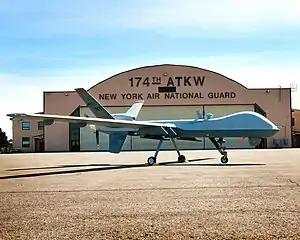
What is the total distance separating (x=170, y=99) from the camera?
68312 millimetres

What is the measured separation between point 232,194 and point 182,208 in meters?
2.19

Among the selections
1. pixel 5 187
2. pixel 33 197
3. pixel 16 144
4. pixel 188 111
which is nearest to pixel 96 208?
pixel 33 197

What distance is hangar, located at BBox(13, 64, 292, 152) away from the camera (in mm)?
68250

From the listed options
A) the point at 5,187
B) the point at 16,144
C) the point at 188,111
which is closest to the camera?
the point at 5,187

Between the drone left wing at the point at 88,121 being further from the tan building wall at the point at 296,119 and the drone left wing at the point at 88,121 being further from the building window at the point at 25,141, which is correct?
the tan building wall at the point at 296,119

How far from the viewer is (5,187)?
1319 centimetres

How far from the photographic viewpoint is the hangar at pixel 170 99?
224 ft

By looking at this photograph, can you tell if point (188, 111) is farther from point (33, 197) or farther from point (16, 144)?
point (33, 197)

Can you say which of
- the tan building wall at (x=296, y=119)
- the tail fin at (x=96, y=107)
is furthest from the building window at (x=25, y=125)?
the tail fin at (x=96, y=107)

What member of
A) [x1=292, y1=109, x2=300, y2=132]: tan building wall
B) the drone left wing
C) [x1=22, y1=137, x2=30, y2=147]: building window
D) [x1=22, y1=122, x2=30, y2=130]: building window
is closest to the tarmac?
the drone left wing

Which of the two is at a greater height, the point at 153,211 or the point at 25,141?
the point at 25,141

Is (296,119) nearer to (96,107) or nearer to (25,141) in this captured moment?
(25,141)

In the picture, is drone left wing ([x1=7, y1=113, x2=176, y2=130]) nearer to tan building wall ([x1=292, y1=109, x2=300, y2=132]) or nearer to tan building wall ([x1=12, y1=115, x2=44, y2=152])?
tan building wall ([x1=12, y1=115, x2=44, y2=152])

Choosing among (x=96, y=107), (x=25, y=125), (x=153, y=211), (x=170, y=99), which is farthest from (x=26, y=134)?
(x=153, y=211)
